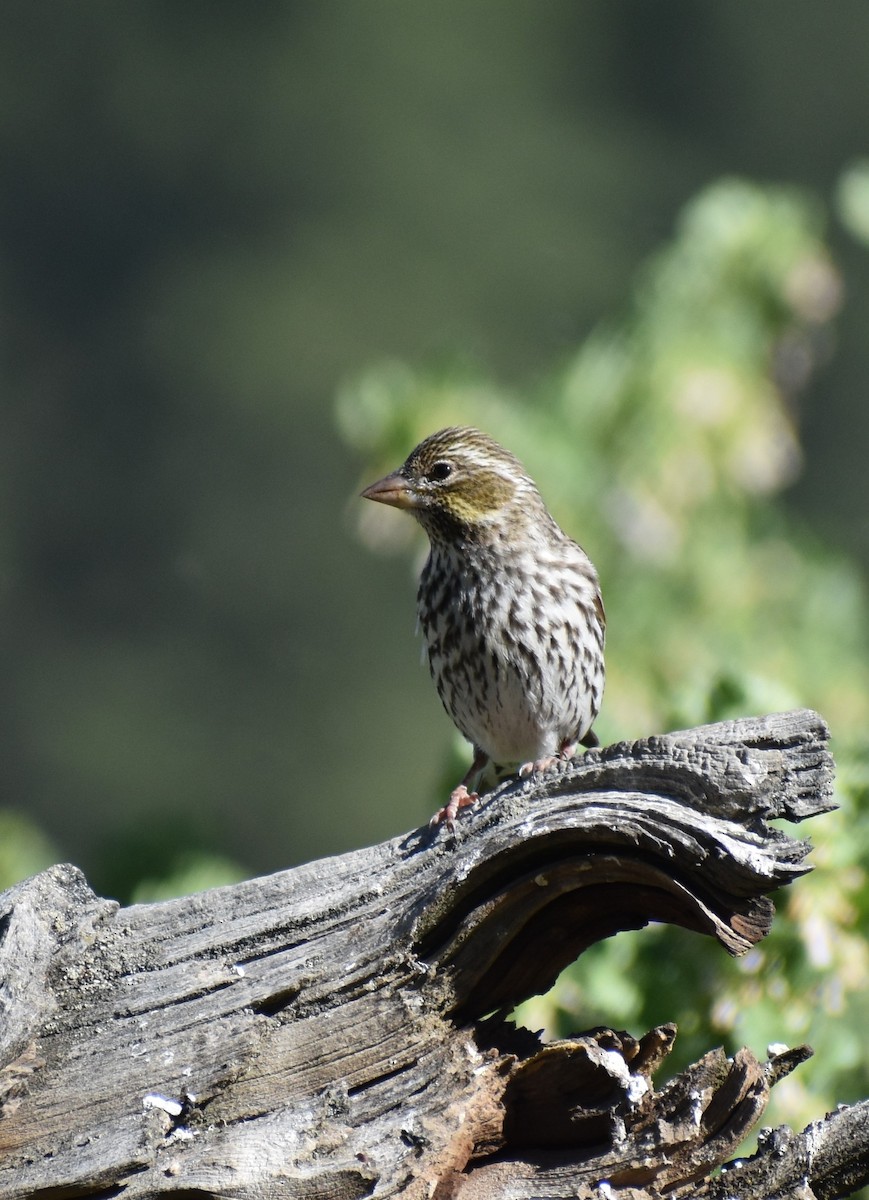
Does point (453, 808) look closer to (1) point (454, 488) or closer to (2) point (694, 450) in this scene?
(1) point (454, 488)

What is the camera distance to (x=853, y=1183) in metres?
4.39

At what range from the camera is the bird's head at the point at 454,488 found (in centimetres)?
675

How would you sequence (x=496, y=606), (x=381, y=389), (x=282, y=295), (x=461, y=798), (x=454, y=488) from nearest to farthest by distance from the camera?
(x=461, y=798), (x=496, y=606), (x=454, y=488), (x=381, y=389), (x=282, y=295)

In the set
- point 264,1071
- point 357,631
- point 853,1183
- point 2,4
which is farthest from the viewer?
point 2,4

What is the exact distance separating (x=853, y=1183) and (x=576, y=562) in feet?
9.94

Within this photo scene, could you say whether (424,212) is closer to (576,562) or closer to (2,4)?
(2,4)

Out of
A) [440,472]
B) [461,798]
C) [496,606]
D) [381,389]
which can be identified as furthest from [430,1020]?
[381,389]

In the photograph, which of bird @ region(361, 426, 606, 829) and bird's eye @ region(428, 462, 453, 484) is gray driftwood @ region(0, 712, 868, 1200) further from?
bird's eye @ region(428, 462, 453, 484)

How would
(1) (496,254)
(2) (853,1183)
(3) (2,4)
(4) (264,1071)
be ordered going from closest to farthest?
(2) (853,1183)
(4) (264,1071)
(1) (496,254)
(3) (2,4)

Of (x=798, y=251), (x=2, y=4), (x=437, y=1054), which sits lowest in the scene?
(x=437, y=1054)

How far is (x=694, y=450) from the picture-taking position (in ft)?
26.7

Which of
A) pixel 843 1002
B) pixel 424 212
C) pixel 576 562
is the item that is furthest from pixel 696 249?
pixel 424 212

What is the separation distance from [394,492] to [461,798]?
1.43 metres

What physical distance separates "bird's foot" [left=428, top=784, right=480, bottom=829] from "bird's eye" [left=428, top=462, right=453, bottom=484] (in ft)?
4.54
